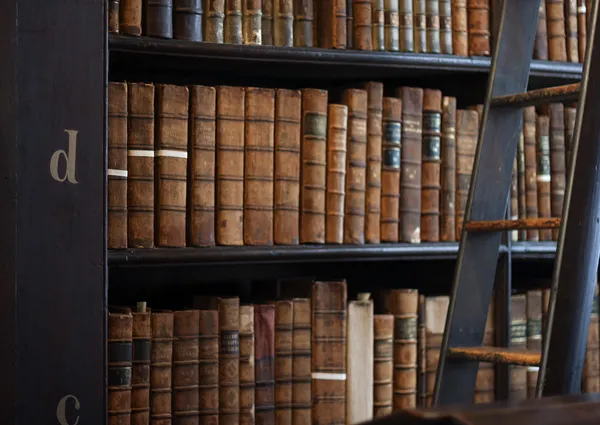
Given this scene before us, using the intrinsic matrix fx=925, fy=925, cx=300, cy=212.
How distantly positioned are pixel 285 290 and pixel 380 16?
2.04 feet

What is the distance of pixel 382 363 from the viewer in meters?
1.97

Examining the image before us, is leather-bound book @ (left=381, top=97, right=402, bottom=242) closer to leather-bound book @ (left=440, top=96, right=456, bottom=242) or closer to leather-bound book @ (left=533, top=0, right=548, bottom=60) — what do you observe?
leather-bound book @ (left=440, top=96, right=456, bottom=242)

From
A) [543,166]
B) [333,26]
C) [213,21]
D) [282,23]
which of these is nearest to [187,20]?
[213,21]

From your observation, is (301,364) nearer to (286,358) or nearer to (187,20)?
(286,358)

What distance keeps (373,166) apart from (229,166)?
33 centimetres

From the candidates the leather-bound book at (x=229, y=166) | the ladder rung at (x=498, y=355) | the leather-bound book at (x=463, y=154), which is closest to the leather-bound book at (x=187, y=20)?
the leather-bound book at (x=229, y=166)

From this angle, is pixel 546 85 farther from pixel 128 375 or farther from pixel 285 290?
pixel 128 375

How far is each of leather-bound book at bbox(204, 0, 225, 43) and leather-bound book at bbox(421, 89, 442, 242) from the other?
19.4 inches

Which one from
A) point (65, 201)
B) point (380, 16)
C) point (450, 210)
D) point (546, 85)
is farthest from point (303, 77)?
point (65, 201)

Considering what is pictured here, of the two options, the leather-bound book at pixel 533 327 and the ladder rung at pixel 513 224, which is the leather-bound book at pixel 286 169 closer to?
the ladder rung at pixel 513 224

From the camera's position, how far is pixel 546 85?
7.43 ft

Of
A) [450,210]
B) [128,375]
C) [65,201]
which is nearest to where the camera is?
[65,201]

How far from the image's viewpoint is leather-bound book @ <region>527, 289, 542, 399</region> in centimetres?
214

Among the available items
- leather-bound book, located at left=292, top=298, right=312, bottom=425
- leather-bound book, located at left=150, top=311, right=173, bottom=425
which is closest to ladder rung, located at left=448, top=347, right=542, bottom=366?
leather-bound book, located at left=292, top=298, right=312, bottom=425
